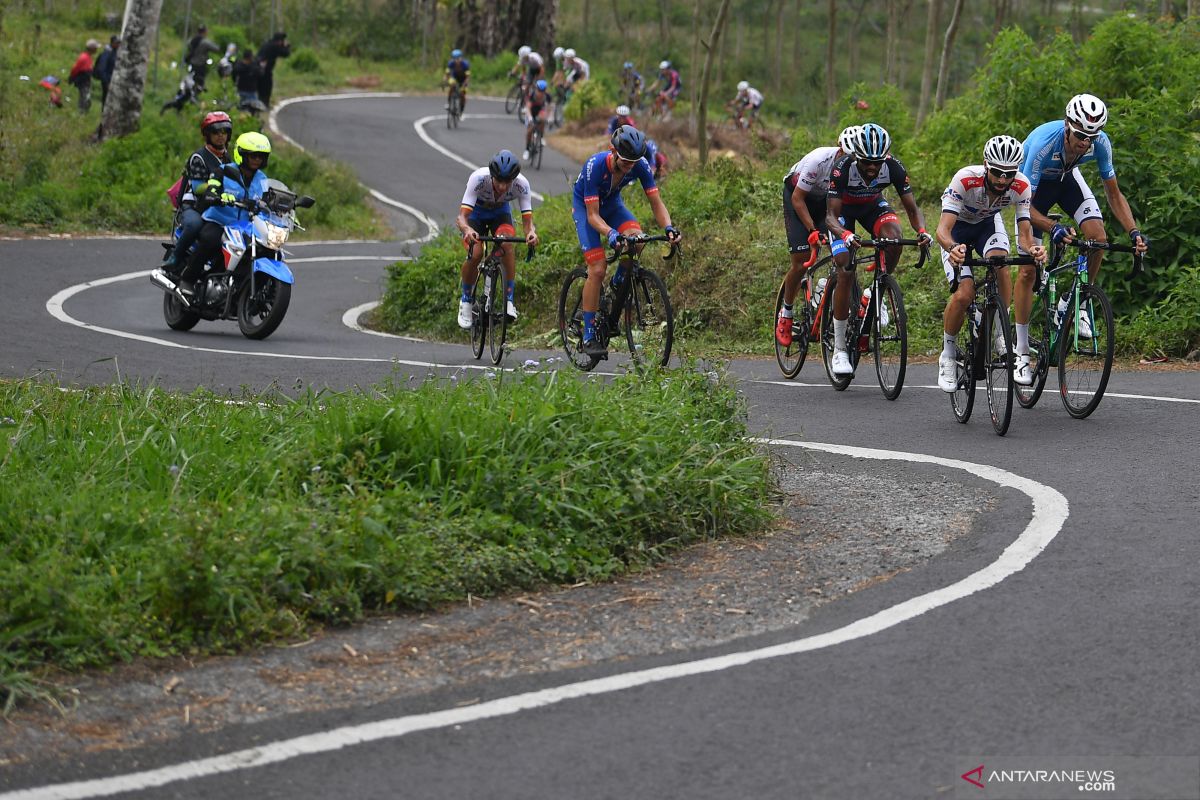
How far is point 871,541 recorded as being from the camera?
25.6 ft

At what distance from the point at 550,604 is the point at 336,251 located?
72.5 feet

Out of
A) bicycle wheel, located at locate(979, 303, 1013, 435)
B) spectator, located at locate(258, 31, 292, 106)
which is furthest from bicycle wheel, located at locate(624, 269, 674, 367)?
spectator, located at locate(258, 31, 292, 106)

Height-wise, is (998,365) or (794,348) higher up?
(998,365)

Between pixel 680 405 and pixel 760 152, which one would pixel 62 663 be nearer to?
pixel 680 405

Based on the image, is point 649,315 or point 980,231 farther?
point 649,315

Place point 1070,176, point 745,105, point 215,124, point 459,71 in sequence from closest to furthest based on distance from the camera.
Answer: point 1070,176, point 215,124, point 459,71, point 745,105

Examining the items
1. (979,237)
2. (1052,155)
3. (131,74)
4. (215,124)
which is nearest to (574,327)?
(979,237)

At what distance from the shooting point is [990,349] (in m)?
10.9

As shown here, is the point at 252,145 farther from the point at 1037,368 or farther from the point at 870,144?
the point at 1037,368

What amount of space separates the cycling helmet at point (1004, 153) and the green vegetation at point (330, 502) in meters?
3.02

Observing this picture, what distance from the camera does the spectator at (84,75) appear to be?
39.2 metres

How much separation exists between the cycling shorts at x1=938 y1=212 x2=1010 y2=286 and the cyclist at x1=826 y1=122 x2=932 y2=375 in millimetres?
593

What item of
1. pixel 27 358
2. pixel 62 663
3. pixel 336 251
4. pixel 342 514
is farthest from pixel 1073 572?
pixel 336 251

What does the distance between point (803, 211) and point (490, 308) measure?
11.2 ft
